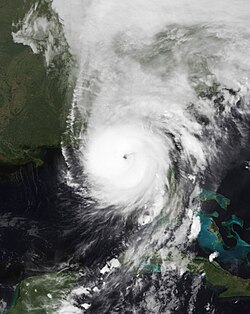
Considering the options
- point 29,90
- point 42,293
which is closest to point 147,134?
point 29,90

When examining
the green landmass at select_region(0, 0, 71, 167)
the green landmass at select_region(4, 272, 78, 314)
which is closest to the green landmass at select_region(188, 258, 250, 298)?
the green landmass at select_region(4, 272, 78, 314)

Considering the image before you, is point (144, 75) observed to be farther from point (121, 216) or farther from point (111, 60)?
point (121, 216)

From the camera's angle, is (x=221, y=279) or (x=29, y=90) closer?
(x=29, y=90)

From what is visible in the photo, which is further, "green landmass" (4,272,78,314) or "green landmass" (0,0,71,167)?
"green landmass" (4,272,78,314)

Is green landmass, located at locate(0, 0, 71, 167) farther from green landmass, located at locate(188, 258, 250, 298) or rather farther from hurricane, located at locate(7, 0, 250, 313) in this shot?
green landmass, located at locate(188, 258, 250, 298)

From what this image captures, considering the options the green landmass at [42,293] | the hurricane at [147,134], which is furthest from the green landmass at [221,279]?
the green landmass at [42,293]

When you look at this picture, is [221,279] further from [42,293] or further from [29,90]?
[29,90]

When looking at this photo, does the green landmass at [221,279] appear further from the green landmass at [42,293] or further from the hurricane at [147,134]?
the green landmass at [42,293]

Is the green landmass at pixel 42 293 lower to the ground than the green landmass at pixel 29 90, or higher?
lower
